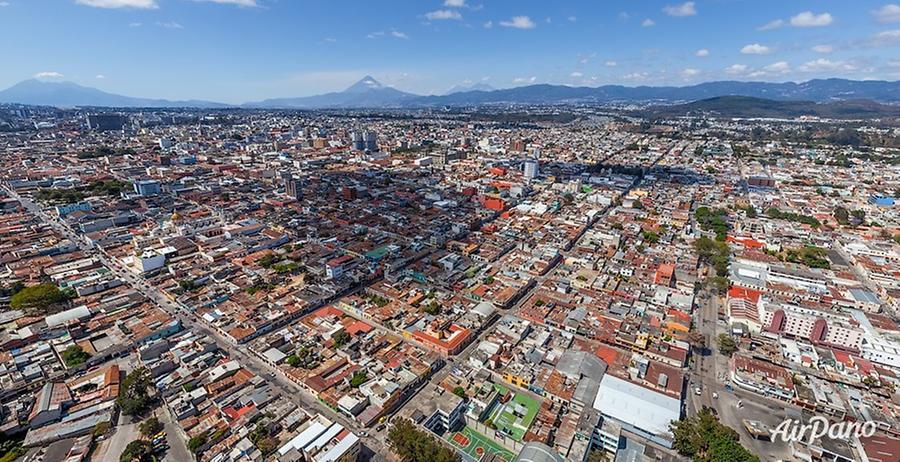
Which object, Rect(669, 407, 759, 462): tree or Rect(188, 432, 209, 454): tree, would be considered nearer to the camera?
Rect(669, 407, 759, 462): tree

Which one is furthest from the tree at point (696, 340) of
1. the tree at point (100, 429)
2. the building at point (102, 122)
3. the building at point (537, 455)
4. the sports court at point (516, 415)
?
the building at point (102, 122)

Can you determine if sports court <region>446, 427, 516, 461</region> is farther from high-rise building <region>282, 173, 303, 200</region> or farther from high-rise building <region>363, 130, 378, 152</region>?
high-rise building <region>363, 130, 378, 152</region>

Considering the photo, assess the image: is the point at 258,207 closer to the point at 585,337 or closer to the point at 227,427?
the point at 227,427

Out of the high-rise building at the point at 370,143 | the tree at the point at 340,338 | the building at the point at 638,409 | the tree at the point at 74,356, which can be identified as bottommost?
the building at the point at 638,409

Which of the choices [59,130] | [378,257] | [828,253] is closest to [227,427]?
[378,257]

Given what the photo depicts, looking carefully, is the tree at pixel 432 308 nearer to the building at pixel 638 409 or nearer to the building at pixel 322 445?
the building at pixel 322 445

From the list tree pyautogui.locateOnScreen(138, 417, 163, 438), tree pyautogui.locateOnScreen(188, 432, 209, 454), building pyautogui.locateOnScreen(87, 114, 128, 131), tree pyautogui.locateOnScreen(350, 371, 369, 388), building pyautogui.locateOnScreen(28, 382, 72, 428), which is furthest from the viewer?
building pyautogui.locateOnScreen(87, 114, 128, 131)

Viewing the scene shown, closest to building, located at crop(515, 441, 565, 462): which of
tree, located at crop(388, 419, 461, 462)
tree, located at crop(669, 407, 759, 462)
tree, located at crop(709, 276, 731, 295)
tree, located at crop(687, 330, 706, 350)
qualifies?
tree, located at crop(388, 419, 461, 462)

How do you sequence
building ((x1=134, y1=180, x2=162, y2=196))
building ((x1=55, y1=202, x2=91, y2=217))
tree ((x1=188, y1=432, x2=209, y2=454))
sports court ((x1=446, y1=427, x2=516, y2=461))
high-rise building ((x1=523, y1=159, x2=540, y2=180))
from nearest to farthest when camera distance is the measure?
1. tree ((x1=188, y1=432, x2=209, y2=454))
2. sports court ((x1=446, y1=427, x2=516, y2=461))
3. building ((x1=55, y1=202, x2=91, y2=217))
4. building ((x1=134, y1=180, x2=162, y2=196))
5. high-rise building ((x1=523, y1=159, x2=540, y2=180))
